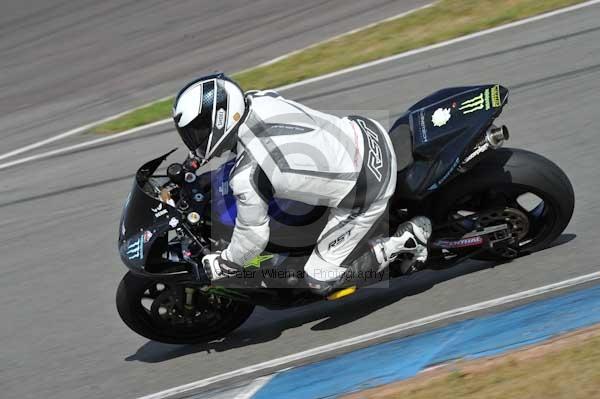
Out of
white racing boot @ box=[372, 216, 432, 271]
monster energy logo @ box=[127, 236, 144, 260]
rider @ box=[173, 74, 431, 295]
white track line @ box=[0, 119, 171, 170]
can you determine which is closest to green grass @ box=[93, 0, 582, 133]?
white track line @ box=[0, 119, 171, 170]

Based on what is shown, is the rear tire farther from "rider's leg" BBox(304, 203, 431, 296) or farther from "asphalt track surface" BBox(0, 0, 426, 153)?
"asphalt track surface" BBox(0, 0, 426, 153)

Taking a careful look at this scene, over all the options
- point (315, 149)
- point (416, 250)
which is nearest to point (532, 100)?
point (416, 250)

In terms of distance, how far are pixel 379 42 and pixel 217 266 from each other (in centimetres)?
635

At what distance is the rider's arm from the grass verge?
1.08 metres

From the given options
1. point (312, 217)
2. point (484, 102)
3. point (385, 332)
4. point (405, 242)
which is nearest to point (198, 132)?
point (312, 217)

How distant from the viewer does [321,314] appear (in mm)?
6168

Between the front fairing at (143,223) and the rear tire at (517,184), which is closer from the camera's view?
the front fairing at (143,223)

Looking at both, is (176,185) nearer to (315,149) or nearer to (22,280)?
(315,149)

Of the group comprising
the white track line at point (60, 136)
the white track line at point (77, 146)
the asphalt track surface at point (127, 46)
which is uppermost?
the asphalt track surface at point (127, 46)

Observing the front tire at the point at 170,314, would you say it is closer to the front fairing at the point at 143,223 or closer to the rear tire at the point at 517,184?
the front fairing at the point at 143,223

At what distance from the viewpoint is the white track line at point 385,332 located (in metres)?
5.57

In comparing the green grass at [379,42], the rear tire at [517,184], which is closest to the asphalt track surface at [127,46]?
the green grass at [379,42]

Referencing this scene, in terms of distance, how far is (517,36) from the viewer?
10.2m

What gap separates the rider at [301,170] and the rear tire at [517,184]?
0.79ft
